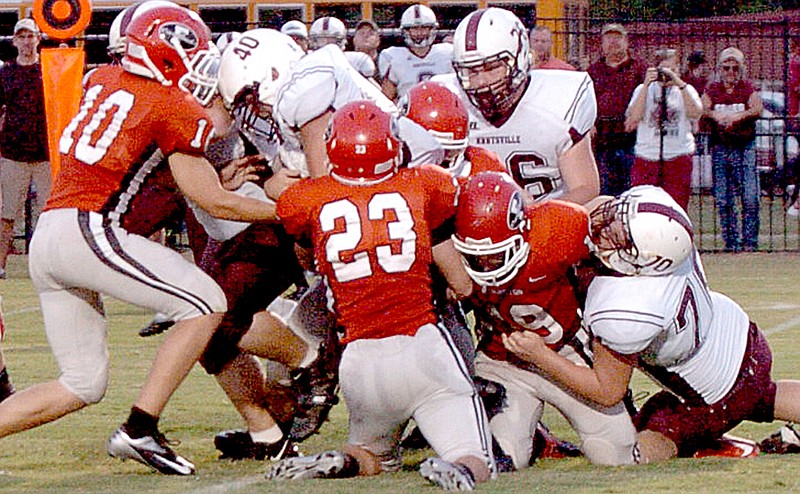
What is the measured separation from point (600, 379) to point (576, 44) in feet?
33.6

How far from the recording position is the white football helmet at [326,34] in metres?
11.8

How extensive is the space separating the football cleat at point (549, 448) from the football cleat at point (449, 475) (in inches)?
34.5

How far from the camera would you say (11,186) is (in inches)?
491

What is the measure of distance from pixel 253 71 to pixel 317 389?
3.71ft

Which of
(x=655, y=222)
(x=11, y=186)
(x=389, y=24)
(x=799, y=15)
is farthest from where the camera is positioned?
(x=799, y=15)

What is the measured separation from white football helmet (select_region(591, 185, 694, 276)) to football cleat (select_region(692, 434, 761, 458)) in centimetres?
77

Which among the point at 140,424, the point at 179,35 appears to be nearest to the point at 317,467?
the point at 140,424

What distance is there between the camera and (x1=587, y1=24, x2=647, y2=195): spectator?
12602 millimetres

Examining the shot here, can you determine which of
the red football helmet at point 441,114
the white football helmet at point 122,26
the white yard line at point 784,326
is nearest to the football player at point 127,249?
the white football helmet at point 122,26

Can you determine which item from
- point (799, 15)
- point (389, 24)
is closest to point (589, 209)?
point (389, 24)

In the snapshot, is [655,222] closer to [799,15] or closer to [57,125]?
[57,125]

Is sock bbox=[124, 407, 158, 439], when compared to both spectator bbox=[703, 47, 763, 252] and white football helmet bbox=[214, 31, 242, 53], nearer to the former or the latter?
white football helmet bbox=[214, 31, 242, 53]

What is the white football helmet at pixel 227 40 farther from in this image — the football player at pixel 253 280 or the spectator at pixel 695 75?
the spectator at pixel 695 75

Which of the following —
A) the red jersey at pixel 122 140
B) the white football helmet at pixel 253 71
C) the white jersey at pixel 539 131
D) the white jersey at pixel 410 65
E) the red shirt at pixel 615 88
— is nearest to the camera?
the red jersey at pixel 122 140
